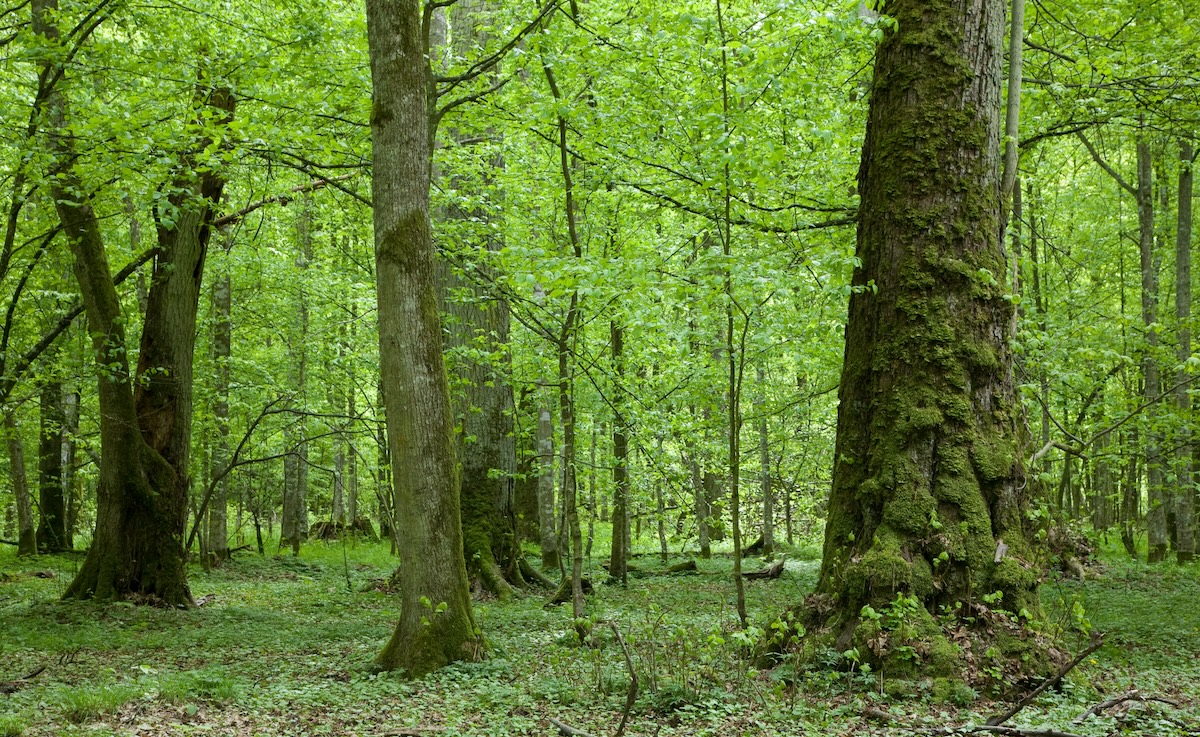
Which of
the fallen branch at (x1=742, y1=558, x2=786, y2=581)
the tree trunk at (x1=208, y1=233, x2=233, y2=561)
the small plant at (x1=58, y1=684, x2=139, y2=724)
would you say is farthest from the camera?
the tree trunk at (x1=208, y1=233, x2=233, y2=561)

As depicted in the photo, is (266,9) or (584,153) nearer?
(584,153)

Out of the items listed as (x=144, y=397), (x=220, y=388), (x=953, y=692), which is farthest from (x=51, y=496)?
(x=953, y=692)

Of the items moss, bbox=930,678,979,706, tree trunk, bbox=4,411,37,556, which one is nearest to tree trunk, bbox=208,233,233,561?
tree trunk, bbox=4,411,37,556

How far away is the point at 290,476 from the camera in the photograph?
19.5 m

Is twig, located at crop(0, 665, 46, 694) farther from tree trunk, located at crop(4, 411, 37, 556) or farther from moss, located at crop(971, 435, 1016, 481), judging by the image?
tree trunk, located at crop(4, 411, 37, 556)

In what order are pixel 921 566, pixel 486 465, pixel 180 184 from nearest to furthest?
1. pixel 921 566
2. pixel 180 184
3. pixel 486 465

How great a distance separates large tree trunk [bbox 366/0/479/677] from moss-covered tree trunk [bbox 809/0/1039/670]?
264 centimetres

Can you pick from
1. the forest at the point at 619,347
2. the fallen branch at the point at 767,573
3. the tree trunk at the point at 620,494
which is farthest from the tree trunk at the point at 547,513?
the fallen branch at the point at 767,573

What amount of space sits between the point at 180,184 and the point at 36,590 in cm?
589

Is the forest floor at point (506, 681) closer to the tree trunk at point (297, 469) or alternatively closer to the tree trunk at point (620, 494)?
the tree trunk at point (620, 494)

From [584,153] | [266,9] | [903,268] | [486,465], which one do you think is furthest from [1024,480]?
[266,9]

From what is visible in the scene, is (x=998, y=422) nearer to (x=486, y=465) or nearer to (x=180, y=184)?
(x=486, y=465)

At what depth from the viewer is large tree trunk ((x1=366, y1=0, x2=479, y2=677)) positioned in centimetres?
567

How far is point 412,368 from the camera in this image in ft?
18.7
